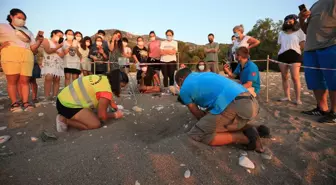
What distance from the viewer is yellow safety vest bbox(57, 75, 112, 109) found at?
121 inches

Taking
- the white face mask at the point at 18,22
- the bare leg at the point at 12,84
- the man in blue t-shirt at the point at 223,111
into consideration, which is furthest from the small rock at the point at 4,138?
the man in blue t-shirt at the point at 223,111

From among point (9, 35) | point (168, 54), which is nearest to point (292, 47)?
point (168, 54)

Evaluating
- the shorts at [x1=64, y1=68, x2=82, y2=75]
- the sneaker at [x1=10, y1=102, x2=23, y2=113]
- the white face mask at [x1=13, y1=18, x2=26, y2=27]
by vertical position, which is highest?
the white face mask at [x1=13, y1=18, x2=26, y2=27]

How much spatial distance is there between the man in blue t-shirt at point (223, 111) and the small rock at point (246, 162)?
10.2 inches

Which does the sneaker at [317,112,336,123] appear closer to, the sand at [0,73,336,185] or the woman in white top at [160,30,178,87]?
the sand at [0,73,336,185]

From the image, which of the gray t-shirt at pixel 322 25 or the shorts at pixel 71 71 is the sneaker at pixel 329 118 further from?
the shorts at pixel 71 71

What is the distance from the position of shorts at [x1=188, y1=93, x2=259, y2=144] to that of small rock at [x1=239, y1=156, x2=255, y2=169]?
1.27ft

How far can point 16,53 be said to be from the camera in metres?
3.93

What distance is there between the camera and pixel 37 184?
6.11 feet

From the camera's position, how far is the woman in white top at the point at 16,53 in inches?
152

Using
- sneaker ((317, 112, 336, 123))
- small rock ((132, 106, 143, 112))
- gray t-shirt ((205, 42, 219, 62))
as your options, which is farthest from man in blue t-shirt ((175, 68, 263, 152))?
gray t-shirt ((205, 42, 219, 62))

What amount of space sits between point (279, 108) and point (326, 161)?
213cm

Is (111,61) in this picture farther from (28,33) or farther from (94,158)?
(94,158)

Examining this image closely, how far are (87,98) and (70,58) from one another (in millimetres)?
2740
